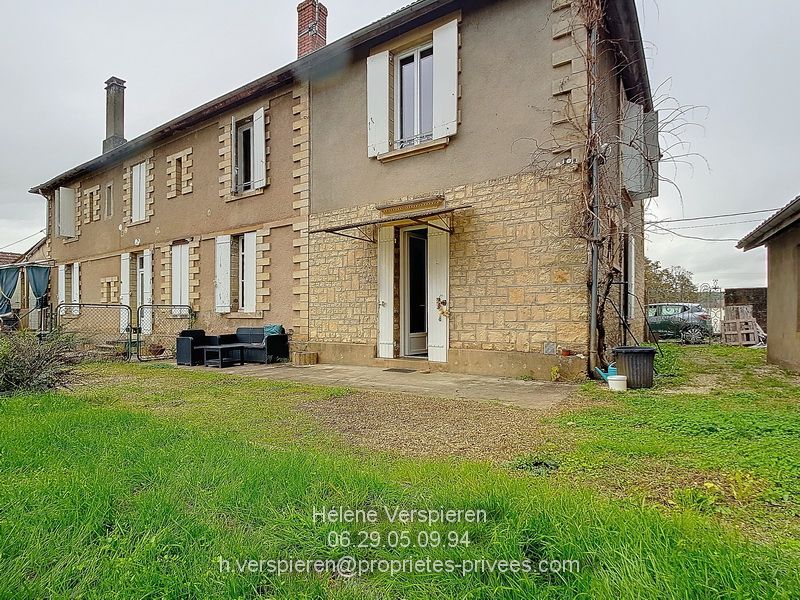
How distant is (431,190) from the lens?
316 inches

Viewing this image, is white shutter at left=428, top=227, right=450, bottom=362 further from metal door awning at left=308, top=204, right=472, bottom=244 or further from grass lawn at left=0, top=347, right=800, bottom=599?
grass lawn at left=0, top=347, right=800, bottom=599

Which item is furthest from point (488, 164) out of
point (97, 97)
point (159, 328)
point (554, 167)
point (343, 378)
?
point (97, 97)

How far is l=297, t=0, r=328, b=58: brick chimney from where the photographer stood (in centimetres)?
1152

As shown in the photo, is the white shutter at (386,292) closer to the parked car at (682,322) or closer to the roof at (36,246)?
the parked car at (682,322)

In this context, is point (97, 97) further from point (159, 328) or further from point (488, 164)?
point (488, 164)

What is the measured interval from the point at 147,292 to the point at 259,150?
21.2 feet

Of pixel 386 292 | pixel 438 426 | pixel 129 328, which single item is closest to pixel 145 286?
pixel 129 328

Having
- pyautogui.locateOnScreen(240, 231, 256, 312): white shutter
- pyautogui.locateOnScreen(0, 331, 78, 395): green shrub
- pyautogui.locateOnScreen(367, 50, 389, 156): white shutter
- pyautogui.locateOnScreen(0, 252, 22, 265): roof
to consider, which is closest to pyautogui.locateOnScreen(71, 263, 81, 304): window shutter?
pyautogui.locateOnScreen(240, 231, 256, 312): white shutter

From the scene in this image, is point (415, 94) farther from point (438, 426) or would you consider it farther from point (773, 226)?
point (438, 426)

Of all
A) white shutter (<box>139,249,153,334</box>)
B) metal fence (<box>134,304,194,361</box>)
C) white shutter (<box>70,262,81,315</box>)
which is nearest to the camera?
metal fence (<box>134,304,194,361</box>)

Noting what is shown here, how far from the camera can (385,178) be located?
8633 mm

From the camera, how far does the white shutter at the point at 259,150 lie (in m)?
10.7

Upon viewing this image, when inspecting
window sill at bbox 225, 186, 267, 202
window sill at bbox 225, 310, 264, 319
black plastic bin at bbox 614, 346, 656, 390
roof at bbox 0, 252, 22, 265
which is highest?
roof at bbox 0, 252, 22, 265

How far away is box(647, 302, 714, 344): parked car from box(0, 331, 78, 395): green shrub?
16.2m
